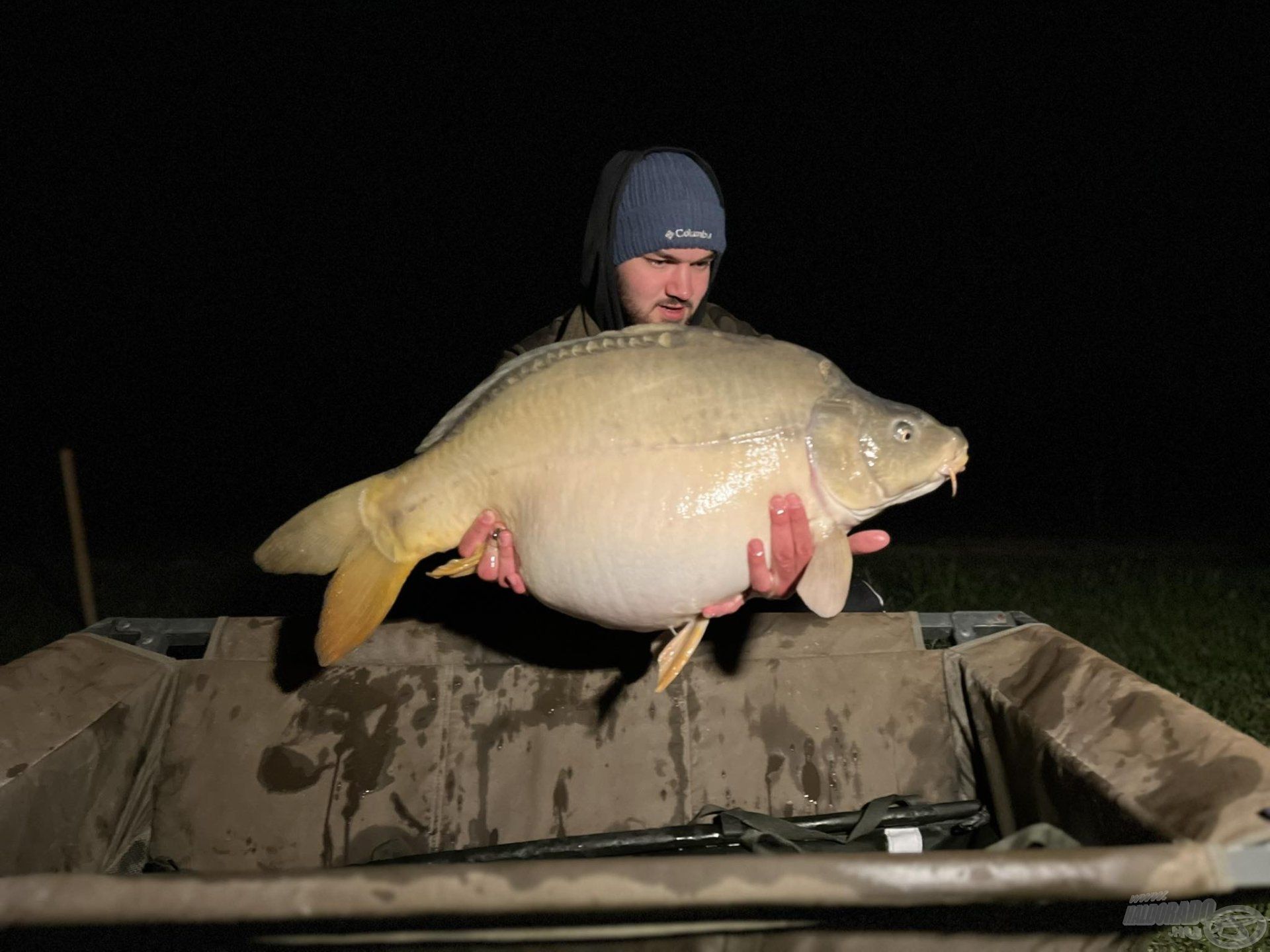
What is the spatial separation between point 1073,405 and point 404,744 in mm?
10150

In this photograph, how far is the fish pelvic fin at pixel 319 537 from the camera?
1.38 meters

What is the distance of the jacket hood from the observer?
210cm

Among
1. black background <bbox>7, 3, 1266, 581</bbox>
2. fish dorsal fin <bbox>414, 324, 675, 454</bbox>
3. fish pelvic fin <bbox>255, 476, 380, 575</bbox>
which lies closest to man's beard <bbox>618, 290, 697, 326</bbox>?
fish dorsal fin <bbox>414, 324, 675, 454</bbox>

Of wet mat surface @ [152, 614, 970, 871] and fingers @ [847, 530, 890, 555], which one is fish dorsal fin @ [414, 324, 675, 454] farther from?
wet mat surface @ [152, 614, 970, 871]

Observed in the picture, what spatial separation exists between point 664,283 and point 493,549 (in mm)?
878

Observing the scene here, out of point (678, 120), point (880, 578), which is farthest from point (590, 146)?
point (880, 578)

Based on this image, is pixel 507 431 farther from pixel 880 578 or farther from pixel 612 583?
pixel 880 578

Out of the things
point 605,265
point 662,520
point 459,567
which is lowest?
point 459,567

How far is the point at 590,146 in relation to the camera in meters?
18.4

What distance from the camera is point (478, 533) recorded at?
56.8 inches

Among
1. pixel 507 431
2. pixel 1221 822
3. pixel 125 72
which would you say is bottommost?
pixel 1221 822

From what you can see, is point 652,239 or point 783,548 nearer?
point 783,548

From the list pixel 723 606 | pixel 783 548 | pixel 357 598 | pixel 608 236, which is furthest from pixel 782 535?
pixel 608 236

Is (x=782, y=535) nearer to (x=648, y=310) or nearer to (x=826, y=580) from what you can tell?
(x=826, y=580)
